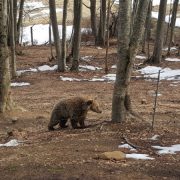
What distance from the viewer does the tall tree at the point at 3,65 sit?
12438 mm

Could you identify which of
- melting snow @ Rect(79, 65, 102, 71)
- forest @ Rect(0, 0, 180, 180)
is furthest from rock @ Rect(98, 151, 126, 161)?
melting snow @ Rect(79, 65, 102, 71)

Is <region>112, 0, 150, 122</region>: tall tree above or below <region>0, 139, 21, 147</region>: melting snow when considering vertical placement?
above

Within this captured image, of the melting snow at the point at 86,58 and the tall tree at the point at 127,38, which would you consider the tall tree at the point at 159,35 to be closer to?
the melting snow at the point at 86,58

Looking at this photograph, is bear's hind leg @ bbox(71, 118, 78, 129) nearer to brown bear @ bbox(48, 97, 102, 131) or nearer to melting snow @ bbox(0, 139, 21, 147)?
brown bear @ bbox(48, 97, 102, 131)

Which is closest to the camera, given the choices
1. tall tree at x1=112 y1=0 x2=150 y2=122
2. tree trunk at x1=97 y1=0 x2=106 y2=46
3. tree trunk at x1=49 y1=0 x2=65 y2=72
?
tall tree at x1=112 y1=0 x2=150 y2=122

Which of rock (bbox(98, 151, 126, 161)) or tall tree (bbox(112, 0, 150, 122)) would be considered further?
tall tree (bbox(112, 0, 150, 122))

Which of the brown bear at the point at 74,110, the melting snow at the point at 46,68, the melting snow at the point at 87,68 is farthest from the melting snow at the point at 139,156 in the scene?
the melting snow at the point at 87,68

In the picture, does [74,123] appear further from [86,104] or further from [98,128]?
[98,128]

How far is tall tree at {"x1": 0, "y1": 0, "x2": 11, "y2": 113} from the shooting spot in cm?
1244

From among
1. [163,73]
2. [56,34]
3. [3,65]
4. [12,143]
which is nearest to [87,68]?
[56,34]

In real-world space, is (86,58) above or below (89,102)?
below

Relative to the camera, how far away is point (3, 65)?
1255 centimetres

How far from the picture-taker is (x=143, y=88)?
63.5 feet

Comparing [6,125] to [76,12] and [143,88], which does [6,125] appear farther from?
[76,12]
